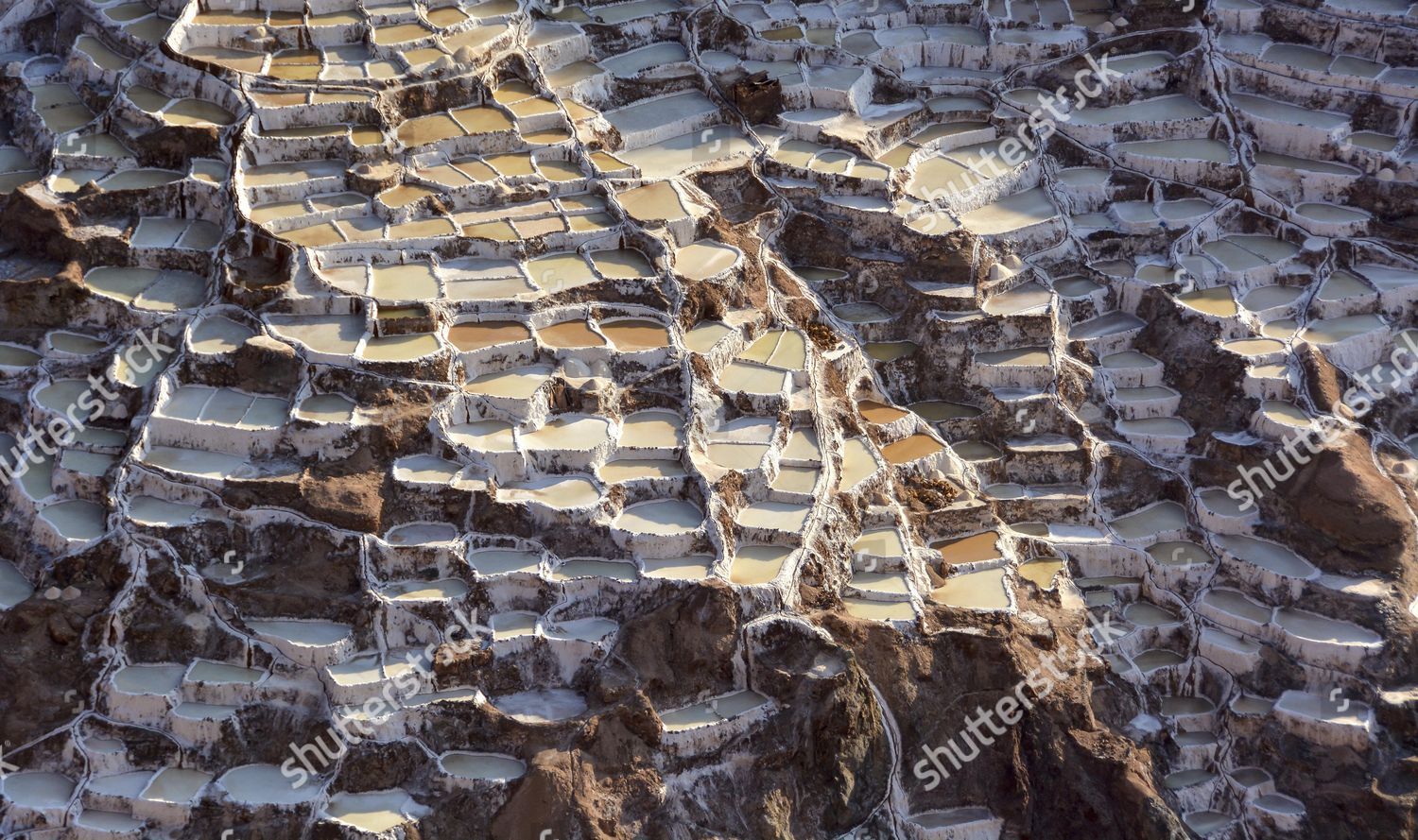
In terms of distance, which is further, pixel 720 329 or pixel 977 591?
pixel 720 329

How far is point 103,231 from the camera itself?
2752 centimetres

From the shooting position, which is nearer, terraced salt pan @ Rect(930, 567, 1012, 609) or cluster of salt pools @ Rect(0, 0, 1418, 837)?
cluster of salt pools @ Rect(0, 0, 1418, 837)

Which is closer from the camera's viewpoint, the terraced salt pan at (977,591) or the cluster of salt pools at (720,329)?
the cluster of salt pools at (720,329)

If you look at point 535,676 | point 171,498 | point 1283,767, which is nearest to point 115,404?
point 171,498

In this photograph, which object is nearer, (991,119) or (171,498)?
(171,498)

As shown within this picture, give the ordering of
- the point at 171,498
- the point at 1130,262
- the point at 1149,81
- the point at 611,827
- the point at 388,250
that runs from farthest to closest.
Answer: the point at 1149,81
the point at 1130,262
the point at 388,250
the point at 171,498
the point at 611,827

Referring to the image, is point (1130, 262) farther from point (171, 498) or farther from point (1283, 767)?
point (171, 498)

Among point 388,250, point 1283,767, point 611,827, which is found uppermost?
point 388,250

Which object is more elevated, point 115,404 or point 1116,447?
point 115,404

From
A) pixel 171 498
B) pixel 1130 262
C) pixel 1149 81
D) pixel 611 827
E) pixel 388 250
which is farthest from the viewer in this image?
pixel 1149 81

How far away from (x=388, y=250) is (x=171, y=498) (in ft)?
15.3

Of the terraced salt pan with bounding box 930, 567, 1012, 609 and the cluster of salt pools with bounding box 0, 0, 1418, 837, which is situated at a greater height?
the cluster of salt pools with bounding box 0, 0, 1418, 837

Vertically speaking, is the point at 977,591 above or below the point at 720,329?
below

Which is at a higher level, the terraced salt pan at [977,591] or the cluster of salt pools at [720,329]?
the cluster of salt pools at [720,329]
